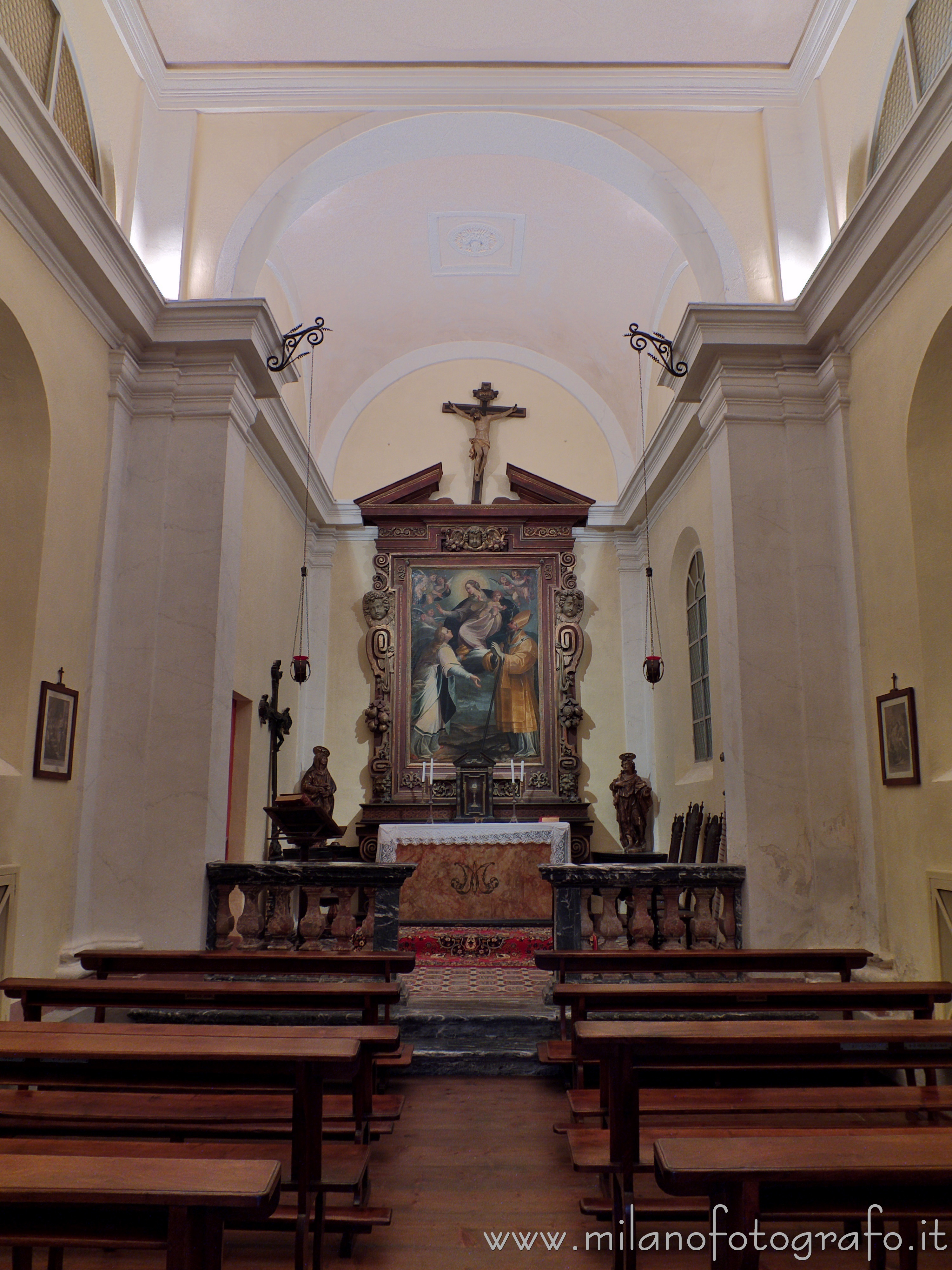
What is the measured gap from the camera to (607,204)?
9375 millimetres

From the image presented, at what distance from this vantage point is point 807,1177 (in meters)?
1.99

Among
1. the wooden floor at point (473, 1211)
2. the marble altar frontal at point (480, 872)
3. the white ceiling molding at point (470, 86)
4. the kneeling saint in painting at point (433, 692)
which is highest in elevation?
the white ceiling molding at point (470, 86)

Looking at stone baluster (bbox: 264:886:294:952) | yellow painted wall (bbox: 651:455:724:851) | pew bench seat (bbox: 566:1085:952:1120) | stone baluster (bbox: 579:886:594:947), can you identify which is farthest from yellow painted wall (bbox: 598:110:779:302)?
pew bench seat (bbox: 566:1085:952:1120)

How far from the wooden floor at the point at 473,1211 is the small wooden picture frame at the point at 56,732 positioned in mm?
2814

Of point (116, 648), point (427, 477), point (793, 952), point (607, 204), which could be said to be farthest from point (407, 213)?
point (793, 952)

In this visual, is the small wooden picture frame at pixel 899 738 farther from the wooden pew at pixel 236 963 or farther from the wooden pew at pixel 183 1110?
the wooden pew at pixel 183 1110

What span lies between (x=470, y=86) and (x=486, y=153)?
1.76 ft

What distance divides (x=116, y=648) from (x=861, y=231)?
5.39 meters

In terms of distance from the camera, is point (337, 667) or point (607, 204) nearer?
point (607, 204)

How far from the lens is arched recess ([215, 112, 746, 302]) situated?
7.26 meters

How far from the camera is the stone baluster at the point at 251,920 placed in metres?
6.09

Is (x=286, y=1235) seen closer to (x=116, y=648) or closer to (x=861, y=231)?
(x=116, y=648)

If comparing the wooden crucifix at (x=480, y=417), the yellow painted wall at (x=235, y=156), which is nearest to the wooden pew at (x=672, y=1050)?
the yellow painted wall at (x=235, y=156)

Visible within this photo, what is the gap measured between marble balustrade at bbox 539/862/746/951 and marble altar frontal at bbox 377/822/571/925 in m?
1.82
